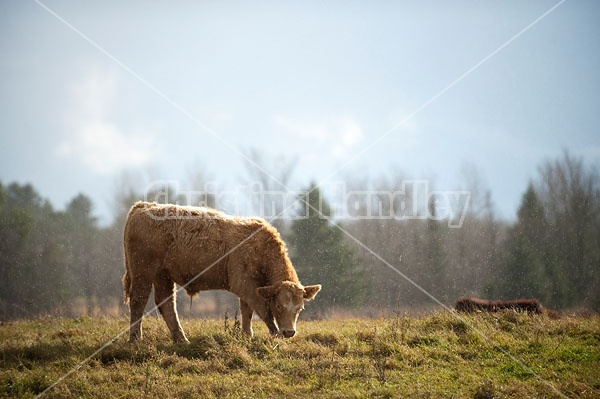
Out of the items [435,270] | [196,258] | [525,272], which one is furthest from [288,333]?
[435,270]

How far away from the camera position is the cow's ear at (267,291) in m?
10.3

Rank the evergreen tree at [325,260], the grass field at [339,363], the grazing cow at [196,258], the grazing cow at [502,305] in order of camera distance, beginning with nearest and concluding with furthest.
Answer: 1. the grass field at [339,363]
2. the grazing cow at [196,258]
3. the grazing cow at [502,305]
4. the evergreen tree at [325,260]

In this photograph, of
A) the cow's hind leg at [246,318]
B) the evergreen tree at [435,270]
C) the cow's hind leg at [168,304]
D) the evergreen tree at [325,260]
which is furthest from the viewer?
the evergreen tree at [435,270]

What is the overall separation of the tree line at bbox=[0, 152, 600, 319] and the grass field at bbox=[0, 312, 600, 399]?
16673 millimetres

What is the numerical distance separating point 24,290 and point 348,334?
26899 mm

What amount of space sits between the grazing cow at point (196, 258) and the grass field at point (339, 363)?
846 millimetres

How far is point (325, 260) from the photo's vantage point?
92.8 ft

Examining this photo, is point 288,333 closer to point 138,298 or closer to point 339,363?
point 339,363

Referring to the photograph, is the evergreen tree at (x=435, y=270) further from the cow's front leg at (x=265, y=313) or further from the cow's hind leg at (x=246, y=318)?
the cow's front leg at (x=265, y=313)

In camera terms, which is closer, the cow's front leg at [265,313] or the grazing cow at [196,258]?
the cow's front leg at [265,313]

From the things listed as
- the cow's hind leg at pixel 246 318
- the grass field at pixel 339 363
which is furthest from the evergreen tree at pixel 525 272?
the cow's hind leg at pixel 246 318

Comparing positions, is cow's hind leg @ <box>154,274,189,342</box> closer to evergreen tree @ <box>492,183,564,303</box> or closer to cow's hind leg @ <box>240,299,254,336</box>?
cow's hind leg @ <box>240,299,254,336</box>

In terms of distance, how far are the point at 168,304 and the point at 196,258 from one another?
1.18 metres

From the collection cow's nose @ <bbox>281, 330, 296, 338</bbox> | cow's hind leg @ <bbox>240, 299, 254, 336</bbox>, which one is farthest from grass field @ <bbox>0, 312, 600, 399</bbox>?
cow's hind leg @ <bbox>240, 299, 254, 336</bbox>
